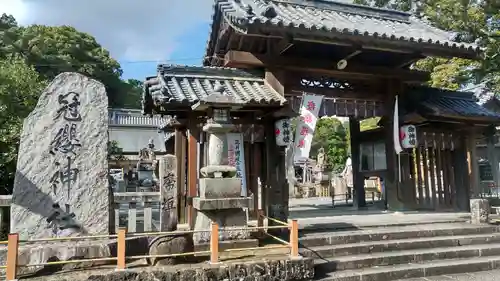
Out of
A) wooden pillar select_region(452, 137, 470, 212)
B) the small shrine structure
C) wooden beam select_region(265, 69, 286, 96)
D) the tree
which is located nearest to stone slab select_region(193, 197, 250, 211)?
the small shrine structure

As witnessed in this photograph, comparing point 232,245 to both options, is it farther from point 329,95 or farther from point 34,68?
point 34,68

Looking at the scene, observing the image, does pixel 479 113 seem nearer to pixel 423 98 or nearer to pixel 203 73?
pixel 423 98

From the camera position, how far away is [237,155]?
8.16 metres

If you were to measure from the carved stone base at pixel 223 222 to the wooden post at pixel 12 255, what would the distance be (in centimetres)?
290

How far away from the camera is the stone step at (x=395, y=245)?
7.21 meters

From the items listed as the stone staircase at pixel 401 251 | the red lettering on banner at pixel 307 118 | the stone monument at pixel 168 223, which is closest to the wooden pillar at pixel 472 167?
the stone staircase at pixel 401 251

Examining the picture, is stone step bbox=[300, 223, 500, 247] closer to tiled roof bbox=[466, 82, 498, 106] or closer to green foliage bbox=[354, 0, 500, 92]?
tiled roof bbox=[466, 82, 498, 106]

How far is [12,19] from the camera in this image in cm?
4697

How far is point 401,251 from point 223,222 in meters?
3.89

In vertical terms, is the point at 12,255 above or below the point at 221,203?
below

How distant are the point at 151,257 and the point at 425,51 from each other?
8.82 m

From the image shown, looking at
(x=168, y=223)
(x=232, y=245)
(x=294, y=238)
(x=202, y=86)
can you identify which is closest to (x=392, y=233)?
(x=294, y=238)

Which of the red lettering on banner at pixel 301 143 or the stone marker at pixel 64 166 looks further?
the red lettering on banner at pixel 301 143

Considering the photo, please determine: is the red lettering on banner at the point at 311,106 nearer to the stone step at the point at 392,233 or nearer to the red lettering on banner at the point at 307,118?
the red lettering on banner at the point at 307,118
